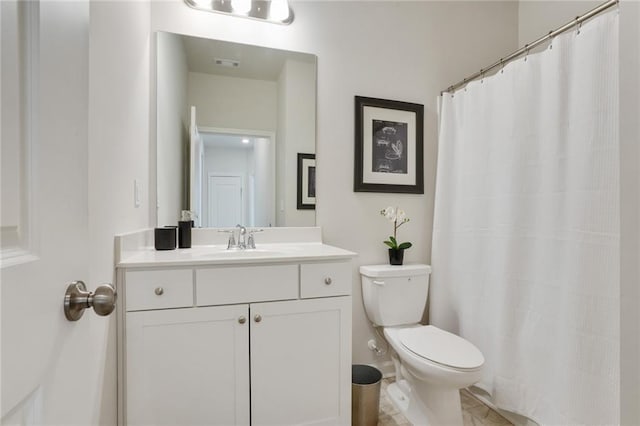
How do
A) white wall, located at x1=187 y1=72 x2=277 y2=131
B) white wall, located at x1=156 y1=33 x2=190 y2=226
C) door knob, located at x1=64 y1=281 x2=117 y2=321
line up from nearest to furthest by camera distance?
door knob, located at x1=64 y1=281 x2=117 y2=321
white wall, located at x1=156 y1=33 x2=190 y2=226
white wall, located at x1=187 y1=72 x2=277 y2=131

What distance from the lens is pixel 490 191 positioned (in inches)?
69.4

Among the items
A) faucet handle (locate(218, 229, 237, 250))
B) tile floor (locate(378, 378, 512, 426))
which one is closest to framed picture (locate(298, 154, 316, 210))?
faucet handle (locate(218, 229, 237, 250))

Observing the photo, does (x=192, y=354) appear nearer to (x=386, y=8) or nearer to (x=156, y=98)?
(x=156, y=98)

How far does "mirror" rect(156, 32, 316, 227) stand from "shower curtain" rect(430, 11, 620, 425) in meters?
0.93

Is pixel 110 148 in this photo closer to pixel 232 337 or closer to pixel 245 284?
pixel 245 284

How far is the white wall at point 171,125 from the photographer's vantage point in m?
1.70

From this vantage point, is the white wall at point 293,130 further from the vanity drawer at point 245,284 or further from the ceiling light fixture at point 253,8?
the vanity drawer at point 245,284

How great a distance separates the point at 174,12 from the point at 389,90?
1.32m

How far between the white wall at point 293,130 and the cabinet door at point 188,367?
0.74 m

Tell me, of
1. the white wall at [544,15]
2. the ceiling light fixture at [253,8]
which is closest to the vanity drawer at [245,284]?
the ceiling light fixture at [253,8]

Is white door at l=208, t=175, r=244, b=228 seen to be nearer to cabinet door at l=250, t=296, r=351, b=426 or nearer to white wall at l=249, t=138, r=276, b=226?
white wall at l=249, t=138, r=276, b=226

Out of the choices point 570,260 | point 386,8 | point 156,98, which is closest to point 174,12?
point 156,98

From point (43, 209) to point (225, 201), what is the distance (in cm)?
142

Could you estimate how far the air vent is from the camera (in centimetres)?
181
